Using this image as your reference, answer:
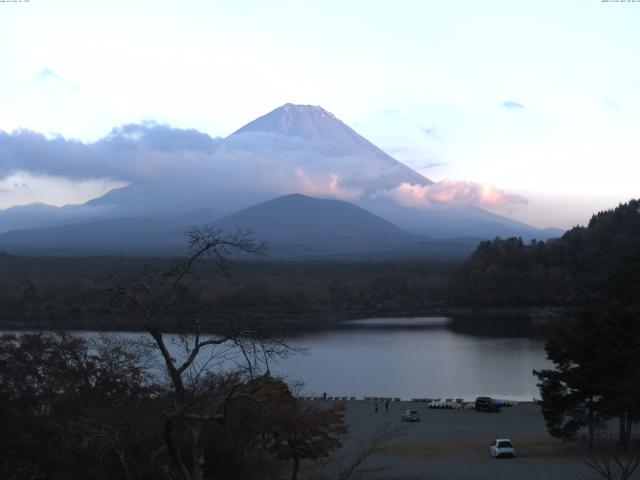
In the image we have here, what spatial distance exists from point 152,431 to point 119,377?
6.18 ft

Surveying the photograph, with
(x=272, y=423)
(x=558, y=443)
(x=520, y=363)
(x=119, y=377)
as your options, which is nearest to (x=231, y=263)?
(x=272, y=423)

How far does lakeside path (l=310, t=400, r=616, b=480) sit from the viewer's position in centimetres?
702

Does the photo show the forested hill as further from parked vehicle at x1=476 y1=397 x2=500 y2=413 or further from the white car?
the white car

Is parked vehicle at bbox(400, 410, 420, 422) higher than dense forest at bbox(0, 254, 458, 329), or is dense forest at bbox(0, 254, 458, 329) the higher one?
dense forest at bbox(0, 254, 458, 329)

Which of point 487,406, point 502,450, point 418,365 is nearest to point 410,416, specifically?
point 487,406

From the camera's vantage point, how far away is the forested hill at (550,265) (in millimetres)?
35031

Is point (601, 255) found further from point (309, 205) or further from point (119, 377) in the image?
point (309, 205)

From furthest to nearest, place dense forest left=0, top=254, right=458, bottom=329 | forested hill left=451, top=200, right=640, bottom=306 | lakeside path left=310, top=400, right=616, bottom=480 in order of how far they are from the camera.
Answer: forested hill left=451, top=200, right=640, bottom=306, dense forest left=0, top=254, right=458, bottom=329, lakeside path left=310, top=400, right=616, bottom=480

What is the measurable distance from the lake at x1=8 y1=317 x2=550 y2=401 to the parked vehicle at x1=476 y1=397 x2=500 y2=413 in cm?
214

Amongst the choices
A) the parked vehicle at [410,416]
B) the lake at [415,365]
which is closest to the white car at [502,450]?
the parked vehicle at [410,416]

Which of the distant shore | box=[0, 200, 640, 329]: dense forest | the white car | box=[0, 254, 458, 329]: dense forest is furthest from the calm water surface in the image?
box=[0, 200, 640, 329]: dense forest

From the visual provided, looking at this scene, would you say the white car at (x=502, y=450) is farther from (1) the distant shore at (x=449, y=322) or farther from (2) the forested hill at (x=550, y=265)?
(2) the forested hill at (x=550, y=265)

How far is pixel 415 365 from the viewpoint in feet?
61.0

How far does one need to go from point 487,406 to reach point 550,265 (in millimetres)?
27130
